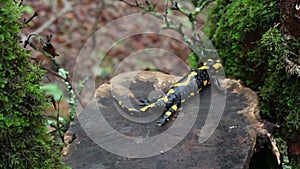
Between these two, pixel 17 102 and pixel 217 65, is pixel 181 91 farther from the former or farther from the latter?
pixel 17 102

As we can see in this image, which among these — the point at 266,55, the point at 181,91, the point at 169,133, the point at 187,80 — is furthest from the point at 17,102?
the point at 266,55

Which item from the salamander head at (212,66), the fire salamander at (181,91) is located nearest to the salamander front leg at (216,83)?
the fire salamander at (181,91)

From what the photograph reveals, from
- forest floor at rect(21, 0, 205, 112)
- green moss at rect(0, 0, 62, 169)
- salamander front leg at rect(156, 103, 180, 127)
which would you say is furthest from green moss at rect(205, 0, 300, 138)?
forest floor at rect(21, 0, 205, 112)

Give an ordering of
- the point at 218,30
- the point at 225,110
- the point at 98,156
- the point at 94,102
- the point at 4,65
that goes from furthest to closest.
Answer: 1. the point at 218,30
2. the point at 94,102
3. the point at 225,110
4. the point at 98,156
5. the point at 4,65

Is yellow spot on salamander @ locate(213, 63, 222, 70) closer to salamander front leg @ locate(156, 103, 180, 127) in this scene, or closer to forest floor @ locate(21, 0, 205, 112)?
salamander front leg @ locate(156, 103, 180, 127)

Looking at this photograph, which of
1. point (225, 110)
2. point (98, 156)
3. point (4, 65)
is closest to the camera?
point (4, 65)

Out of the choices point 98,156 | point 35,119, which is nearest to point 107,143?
point 98,156

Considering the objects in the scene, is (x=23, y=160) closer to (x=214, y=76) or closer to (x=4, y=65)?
(x=4, y=65)
